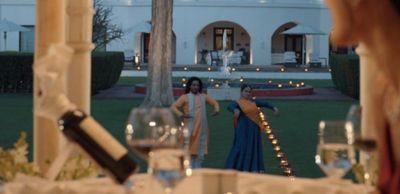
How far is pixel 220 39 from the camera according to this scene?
44812 mm

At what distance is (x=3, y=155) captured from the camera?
12.4 feet

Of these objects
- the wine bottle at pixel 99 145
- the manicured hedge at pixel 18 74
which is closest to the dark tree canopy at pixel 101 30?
the manicured hedge at pixel 18 74

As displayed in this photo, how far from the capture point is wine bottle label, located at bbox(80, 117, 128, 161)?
8.63 feet

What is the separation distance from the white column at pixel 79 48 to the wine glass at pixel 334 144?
7.41 feet

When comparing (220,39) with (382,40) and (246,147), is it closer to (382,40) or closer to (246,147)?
(246,147)

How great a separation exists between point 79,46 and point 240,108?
5615mm

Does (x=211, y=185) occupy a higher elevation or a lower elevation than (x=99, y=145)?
lower

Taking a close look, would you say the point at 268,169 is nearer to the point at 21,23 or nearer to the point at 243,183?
the point at 243,183

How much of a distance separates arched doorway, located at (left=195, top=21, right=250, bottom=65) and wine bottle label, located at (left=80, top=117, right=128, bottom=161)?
40.9 m

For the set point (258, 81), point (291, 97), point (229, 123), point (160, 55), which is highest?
point (160, 55)

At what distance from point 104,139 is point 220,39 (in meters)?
42.3

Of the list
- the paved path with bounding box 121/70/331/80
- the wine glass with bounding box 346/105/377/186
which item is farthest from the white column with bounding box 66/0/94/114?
the paved path with bounding box 121/70/331/80

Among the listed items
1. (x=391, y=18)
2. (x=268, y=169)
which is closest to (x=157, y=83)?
(x=268, y=169)

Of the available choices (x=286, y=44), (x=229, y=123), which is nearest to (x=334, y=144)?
(x=229, y=123)
